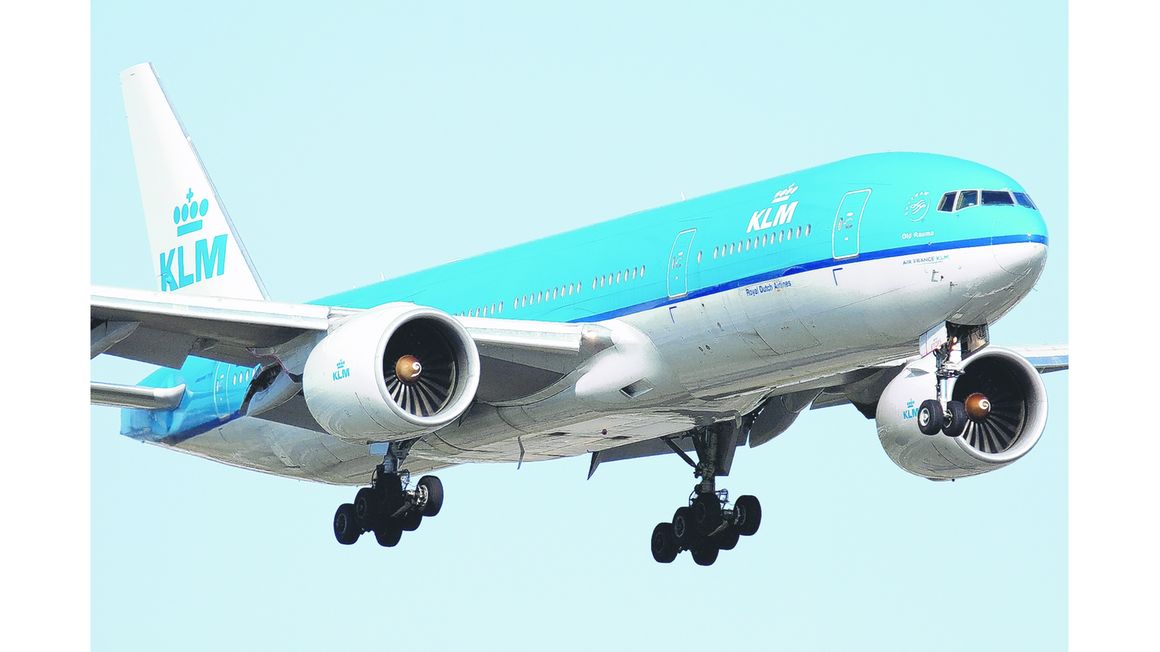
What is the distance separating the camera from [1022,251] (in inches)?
1108

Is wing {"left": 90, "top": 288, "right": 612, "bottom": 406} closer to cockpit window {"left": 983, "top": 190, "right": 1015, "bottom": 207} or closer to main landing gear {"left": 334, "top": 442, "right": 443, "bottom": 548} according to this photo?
main landing gear {"left": 334, "top": 442, "right": 443, "bottom": 548}

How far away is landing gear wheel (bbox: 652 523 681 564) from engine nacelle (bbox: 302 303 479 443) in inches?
278

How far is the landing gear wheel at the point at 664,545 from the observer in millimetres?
37062

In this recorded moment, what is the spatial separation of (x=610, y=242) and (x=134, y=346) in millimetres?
7806

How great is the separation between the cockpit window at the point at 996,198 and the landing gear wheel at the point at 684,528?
10251 millimetres

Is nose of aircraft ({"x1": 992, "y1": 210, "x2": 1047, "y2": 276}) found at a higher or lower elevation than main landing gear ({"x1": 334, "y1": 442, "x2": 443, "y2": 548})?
higher

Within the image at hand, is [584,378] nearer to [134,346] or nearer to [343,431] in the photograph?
[343,431]

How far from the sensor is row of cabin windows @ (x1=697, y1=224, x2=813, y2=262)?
2992 centimetres

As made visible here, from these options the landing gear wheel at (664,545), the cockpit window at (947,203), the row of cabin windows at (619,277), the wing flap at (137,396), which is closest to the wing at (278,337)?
the row of cabin windows at (619,277)

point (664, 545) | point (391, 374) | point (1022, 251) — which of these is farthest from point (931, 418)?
point (664, 545)

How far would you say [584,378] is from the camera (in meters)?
32.4

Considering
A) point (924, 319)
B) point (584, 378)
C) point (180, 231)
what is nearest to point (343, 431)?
point (584, 378)

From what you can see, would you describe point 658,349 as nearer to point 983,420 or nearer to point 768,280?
point 768,280

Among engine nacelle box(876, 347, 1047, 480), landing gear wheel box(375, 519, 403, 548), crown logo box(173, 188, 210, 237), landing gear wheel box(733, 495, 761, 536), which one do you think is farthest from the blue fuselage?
crown logo box(173, 188, 210, 237)
